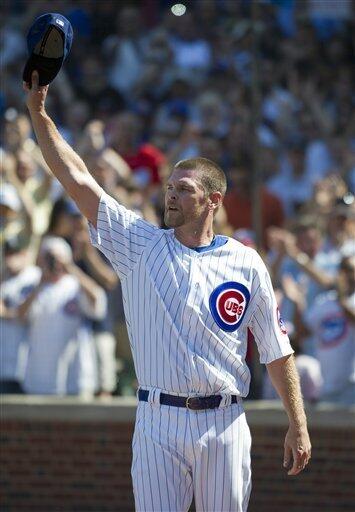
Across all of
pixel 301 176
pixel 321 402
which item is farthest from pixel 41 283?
pixel 301 176

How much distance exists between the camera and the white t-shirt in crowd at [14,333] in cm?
787

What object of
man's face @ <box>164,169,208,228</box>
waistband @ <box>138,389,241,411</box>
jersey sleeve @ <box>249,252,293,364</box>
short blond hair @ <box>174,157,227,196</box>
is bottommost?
waistband @ <box>138,389,241,411</box>

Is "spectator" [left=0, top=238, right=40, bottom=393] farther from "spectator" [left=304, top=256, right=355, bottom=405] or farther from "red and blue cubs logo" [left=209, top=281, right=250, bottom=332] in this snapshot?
A: "red and blue cubs logo" [left=209, top=281, right=250, bottom=332]

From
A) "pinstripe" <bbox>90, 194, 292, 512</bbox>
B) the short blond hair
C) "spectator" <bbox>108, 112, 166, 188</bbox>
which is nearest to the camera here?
"pinstripe" <bbox>90, 194, 292, 512</bbox>

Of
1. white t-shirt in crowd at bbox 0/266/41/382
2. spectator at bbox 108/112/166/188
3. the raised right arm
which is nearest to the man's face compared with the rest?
the raised right arm

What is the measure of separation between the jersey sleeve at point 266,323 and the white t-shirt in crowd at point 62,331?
9.95 feet

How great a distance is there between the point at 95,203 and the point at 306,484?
3.73m

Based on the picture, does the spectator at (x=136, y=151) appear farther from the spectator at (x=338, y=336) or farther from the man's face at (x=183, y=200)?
the man's face at (x=183, y=200)

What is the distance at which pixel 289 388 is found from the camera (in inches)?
187

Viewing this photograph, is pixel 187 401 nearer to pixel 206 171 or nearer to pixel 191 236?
pixel 191 236

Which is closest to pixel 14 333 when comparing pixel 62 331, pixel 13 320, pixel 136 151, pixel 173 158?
pixel 13 320

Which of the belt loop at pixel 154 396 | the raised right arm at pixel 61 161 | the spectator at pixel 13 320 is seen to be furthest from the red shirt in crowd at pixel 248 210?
the belt loop at pixel 154 396

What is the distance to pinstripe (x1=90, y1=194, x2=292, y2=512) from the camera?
4.57 meters

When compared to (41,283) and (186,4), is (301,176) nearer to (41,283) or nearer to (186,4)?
(186,4)
